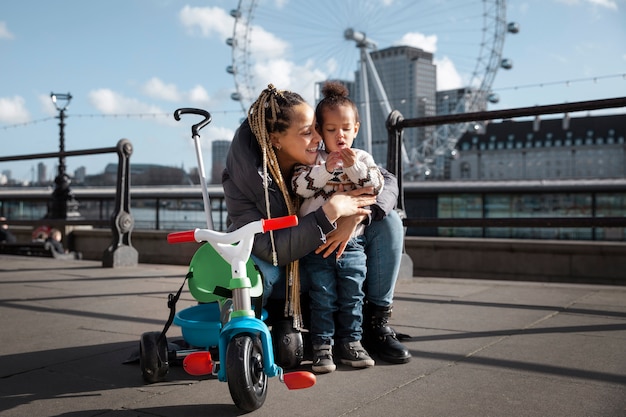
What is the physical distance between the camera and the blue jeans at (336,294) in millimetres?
1974

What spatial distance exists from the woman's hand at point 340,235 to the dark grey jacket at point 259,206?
75 millimetres

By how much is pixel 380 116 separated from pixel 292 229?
41788 millimetres

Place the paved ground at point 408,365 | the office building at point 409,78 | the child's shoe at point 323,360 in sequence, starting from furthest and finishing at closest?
1. the office building at point 409,78
2. the child's shoe at point 323,360
3. the paved ground at point 408,365

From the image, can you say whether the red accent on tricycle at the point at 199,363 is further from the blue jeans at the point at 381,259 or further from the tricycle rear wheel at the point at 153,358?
the blue jeans at the point at 381,259

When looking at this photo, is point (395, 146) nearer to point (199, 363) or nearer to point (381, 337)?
point (381, 337)

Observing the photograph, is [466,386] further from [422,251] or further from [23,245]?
[23,245]

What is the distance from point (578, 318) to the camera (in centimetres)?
269

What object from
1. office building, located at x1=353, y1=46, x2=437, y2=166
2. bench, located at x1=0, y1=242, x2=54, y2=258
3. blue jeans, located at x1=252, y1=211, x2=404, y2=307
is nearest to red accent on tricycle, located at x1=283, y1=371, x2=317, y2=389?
blue jeans, located at x1=252, y1=211, x2=404, y2=307

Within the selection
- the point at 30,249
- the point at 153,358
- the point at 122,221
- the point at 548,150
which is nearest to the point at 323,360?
the point at 153,358

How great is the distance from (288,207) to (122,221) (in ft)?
11.3

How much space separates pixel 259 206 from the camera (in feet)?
6.42

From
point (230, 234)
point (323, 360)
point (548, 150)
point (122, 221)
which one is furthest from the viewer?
point (548, 150)

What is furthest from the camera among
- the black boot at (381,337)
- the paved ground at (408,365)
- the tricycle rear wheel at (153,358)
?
the black boot at (381,337)

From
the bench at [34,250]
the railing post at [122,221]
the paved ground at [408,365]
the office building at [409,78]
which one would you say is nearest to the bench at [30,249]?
the bench at [34,250]
